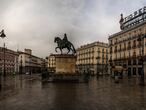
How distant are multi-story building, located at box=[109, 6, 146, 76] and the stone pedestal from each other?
1473 inches

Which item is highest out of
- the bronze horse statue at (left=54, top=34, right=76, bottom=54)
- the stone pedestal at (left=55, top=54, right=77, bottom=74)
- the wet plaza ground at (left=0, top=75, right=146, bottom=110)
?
the bronze horse statue at (left=54, top=34, right=76, bottom=54)

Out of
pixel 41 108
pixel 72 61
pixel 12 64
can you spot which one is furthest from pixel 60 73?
pixel 12 64

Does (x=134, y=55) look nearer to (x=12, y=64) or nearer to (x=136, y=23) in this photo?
(x=136, y=23)

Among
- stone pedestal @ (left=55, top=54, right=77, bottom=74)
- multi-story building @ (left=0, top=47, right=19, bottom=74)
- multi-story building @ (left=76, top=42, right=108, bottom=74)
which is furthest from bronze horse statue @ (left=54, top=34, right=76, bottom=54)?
multi-story building @ (left=0, top=47, right=19, bottom=74)

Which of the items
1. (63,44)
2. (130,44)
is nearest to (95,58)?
(130,44)

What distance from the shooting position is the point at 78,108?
11.8 m

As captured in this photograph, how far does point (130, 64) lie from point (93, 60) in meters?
38.7

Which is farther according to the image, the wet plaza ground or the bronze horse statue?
the bronze horse statue

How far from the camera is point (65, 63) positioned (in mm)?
36719

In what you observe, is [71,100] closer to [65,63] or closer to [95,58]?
[65,63]

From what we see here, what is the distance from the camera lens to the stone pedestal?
120 ft

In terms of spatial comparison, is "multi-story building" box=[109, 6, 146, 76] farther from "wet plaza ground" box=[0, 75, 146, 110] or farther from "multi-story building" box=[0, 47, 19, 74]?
"multi-story building" box=[0, 47, 19, 74]

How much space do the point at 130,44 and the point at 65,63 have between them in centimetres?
4587

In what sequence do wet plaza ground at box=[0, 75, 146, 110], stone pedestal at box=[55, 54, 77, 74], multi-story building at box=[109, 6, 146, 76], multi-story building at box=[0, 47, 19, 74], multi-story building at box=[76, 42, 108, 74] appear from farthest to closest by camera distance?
multi-story building at box=[0, 47, 19, 74], multi-story building at box=[76, 42, 108, 74], multi-story building at box=[109, 6, 146, 76], stone pedestal at box=[55, 54, 77, 74], wet plaza ground at box=[0, 75, 146, 110]
